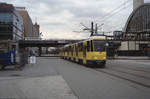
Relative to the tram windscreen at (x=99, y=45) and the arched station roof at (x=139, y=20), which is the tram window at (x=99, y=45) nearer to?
the tram windscreen at (x=99, y=45)

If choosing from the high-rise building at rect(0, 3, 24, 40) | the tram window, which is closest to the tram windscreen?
the tram window

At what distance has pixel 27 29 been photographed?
150 m

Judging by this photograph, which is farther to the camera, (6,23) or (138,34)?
(6,23)

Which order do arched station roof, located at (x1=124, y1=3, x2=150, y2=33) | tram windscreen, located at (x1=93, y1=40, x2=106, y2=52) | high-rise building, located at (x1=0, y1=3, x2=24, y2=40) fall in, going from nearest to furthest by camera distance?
1. tram windscreen, located at (x1=93, y1=40, x2=106, y2=52)
2. arched station roof, located at (x1=124, y1=3, x2=150, y2=33)
3. high-rise building, located at (x1=0, y1=3, x2=24, y2=40)

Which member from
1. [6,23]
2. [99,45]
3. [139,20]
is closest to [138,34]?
[139,20]

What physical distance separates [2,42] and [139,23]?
69.4 metres

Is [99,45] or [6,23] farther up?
[6,23]

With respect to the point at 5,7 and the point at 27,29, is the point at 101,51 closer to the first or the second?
the point at 5,7

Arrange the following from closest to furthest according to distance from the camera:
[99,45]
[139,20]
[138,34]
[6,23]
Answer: [99,45] → [138,34] → [139,20] → [6,23]

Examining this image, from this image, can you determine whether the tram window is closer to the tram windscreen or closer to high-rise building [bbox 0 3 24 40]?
the tram windscreen

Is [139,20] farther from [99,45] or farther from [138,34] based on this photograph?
[99,45]

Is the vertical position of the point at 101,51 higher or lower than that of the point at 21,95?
higher

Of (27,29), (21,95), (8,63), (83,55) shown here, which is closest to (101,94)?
(21,95)

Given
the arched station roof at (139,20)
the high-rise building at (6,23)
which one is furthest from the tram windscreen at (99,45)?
the high-rise building at (6,23)
